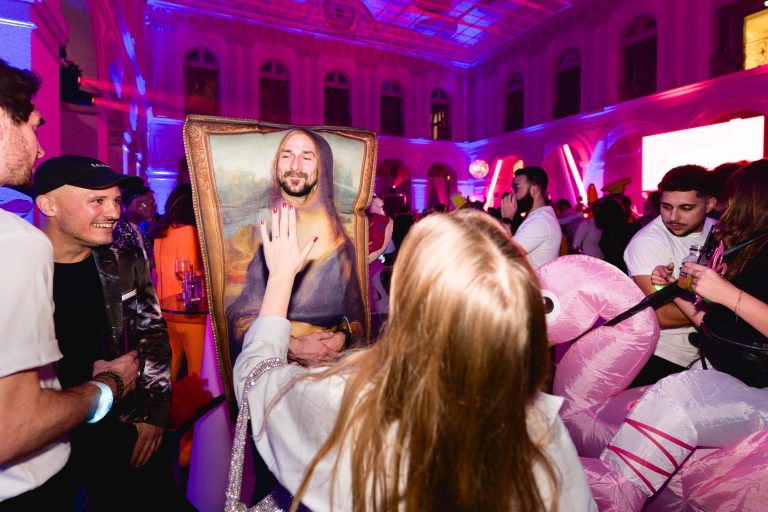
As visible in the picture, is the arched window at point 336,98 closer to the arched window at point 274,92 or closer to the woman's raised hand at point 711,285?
the arched window at point 274,92

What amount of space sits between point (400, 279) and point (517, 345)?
25 centimetres

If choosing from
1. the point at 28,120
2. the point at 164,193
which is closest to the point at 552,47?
the point at 164,193

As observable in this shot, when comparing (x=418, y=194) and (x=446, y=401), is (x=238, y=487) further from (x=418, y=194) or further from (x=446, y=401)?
(x=418, y=194)

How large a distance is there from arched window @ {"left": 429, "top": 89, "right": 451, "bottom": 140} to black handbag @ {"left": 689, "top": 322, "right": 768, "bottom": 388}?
720 inches

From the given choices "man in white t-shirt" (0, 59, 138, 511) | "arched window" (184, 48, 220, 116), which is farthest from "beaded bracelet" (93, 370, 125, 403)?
"arched window" (184, 48, 220, 116)

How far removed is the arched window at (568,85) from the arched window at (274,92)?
368 inches

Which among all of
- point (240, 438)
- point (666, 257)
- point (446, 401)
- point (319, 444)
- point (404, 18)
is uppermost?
point (404, 18)

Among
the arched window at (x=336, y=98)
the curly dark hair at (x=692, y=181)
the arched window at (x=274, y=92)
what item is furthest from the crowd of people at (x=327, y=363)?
the arched window at (x=336, y=98)

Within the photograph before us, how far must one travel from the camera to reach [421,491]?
820 mm

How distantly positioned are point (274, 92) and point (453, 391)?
1692 centimetres

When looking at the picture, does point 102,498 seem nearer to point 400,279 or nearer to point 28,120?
point 28,120

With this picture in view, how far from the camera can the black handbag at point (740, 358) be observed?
1.68 meters

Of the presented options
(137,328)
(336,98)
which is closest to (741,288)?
(137,328)

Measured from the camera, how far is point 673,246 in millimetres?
2500
